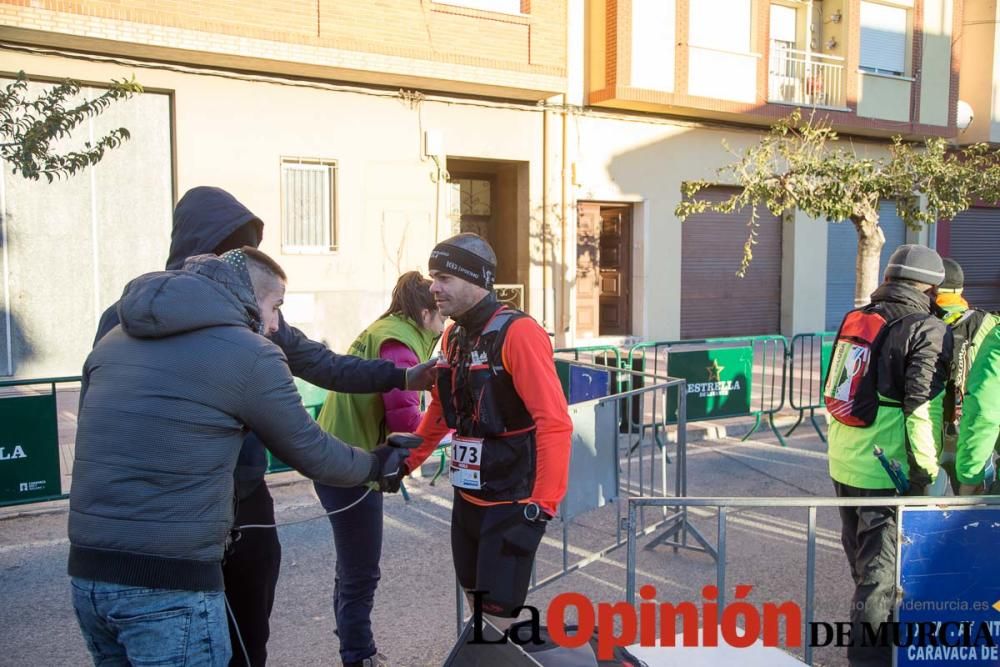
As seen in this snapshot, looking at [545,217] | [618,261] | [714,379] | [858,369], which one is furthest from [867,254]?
[858,369]

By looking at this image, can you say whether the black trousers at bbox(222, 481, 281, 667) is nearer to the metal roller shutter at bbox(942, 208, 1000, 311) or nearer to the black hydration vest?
the black hydration vest

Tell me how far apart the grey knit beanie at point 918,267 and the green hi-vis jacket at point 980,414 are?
1.62 ft

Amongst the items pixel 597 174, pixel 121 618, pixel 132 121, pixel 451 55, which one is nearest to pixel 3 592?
pixel 121 618

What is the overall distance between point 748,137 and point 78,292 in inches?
515

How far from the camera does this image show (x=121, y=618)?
2.17 m

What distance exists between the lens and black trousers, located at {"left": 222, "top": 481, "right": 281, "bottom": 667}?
2994 mm

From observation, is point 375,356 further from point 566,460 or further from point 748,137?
point 748,137

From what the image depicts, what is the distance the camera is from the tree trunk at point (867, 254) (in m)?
10.8

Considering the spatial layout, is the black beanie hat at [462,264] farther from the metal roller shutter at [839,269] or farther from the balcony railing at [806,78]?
the metal roller shutter at [839,269]

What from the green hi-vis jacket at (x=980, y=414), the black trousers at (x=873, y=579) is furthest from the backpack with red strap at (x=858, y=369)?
the green hi-vis jacket at (x=980, y=414)

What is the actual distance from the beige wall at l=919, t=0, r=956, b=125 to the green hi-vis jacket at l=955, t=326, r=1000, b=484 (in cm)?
1759

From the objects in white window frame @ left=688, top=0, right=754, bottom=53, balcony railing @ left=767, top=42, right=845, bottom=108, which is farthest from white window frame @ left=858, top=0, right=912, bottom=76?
white window frame @ left=688, top=0, right=754, bottom=53

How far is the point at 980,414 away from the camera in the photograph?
4.19 metres

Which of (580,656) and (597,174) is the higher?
(597,174)
